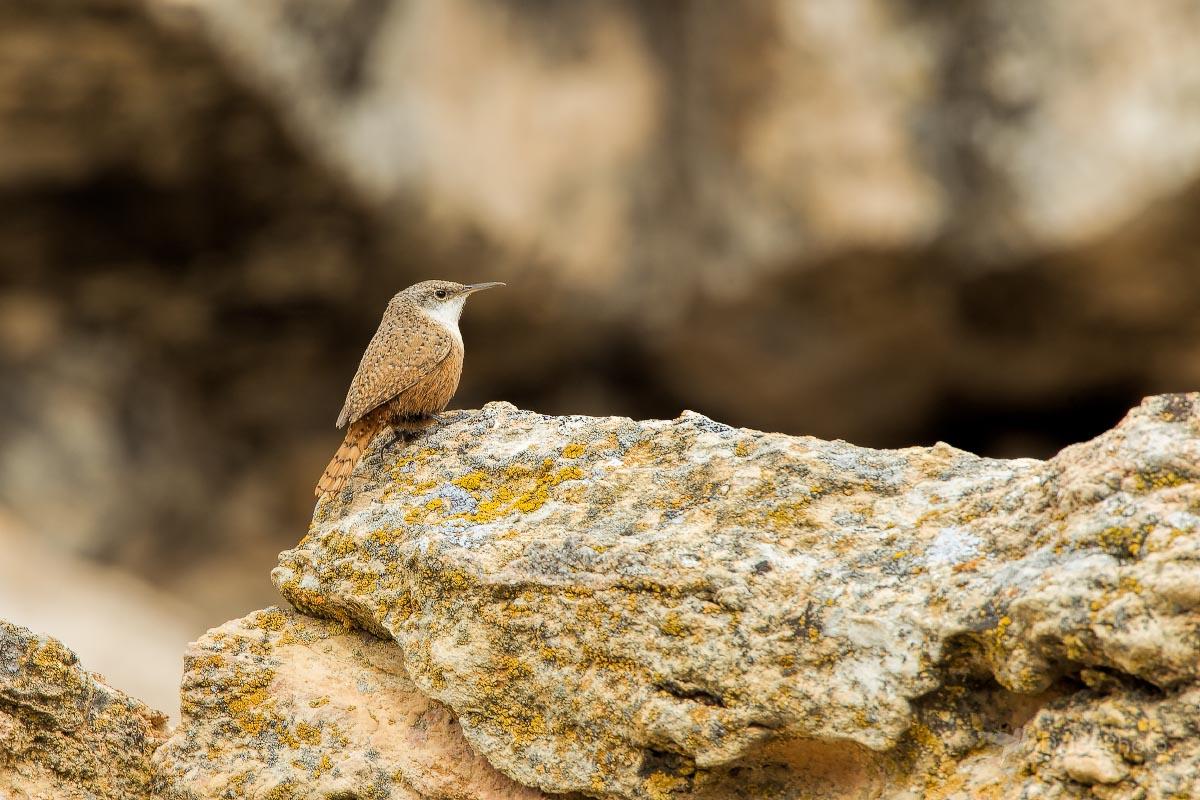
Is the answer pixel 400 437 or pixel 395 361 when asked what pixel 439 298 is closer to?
pixel 395 361

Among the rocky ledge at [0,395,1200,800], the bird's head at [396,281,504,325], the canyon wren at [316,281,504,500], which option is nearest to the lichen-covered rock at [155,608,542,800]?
the rocky ledge at [0,395,1200,800]

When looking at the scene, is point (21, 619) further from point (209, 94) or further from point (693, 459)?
point (693, 459)

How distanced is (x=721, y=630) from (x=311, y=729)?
1506 millimetres

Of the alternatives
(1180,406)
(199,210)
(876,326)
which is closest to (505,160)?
(199,210)

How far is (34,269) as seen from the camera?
1488cm

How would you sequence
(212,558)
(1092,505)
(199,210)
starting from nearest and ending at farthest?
1. (1092,505)
2. (199,210)
3. (212,558)

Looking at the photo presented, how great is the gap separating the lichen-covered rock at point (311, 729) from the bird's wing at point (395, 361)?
3.64 feet

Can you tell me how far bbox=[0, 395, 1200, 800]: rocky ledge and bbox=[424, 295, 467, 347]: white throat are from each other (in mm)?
1383

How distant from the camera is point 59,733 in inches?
185

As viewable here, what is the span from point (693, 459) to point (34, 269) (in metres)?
12.0

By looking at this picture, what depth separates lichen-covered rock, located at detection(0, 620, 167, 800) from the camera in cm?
462

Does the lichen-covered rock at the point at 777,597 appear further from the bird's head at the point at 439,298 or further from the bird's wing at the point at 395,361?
the bird's head at the point at 439,298

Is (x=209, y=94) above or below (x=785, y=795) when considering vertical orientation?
above

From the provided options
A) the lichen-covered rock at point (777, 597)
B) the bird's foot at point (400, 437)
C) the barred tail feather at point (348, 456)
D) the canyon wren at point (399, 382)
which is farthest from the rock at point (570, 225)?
the lichen-covered rock at point (777, 597)
